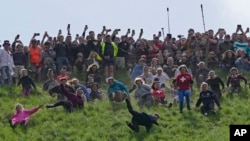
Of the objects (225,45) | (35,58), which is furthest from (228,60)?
(35,58)

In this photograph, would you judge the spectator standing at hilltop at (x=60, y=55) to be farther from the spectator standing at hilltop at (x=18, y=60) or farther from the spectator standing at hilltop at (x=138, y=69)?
the spectator standing at hilltop at (x=138, y=69)

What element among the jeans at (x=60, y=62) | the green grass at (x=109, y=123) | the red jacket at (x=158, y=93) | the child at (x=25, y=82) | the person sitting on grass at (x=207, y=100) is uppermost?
the jeans at (x=60, y=62)

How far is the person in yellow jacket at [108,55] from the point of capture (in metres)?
30.4

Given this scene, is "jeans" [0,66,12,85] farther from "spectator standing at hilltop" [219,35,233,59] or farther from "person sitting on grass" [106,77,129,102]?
"spectator standing at hilltop" [219,35,233,59]

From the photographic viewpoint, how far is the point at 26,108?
26.0m

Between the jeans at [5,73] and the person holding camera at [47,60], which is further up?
the person holding camera at [47,60]

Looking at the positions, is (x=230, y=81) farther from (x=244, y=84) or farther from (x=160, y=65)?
(x=160, y=65)

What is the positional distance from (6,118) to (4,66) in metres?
3.62

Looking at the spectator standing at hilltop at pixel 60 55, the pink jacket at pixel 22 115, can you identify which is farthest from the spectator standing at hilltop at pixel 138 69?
the pink jacket at pixel 22 115

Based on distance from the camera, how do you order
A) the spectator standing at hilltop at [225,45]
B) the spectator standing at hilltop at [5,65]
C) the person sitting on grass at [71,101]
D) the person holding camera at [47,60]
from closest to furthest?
the person sitting on grass at [71,101]
the spectator standing at hilltop at [5,65]
the person holding camera at [47,60]
the spectator standing at hilltop at [225,45]

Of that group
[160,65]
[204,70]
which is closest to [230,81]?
[204,70]

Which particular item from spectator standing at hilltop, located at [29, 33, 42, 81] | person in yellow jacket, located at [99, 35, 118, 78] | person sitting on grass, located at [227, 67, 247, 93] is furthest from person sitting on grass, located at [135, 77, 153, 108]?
spectator standing at hilltop, located at [29, 33, 42, 81]

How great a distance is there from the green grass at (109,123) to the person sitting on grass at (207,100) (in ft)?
0.86

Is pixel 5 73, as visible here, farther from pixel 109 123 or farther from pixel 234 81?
pixel 234 81
